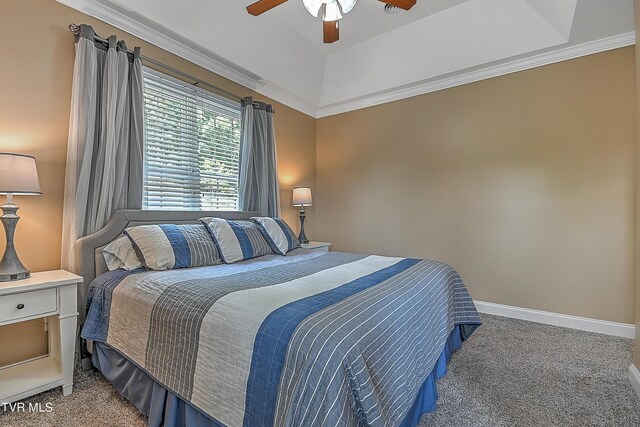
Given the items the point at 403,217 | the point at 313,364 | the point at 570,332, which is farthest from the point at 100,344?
the point at 570,332

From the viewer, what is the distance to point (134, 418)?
1613 millimetres

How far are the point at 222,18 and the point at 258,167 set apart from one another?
151 centimetres

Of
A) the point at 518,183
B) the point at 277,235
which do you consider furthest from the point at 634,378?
the point at 277,235

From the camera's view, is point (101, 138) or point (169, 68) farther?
point (169, 68)

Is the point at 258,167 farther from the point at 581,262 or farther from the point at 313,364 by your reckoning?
the point at 581,262

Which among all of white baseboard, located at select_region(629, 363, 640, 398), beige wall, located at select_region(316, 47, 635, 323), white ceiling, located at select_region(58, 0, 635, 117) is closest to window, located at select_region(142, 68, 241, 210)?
white ceiling, located at select_region(58, 0, 635, 117)

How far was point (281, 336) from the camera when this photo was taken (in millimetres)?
1061

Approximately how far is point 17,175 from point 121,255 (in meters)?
0.72

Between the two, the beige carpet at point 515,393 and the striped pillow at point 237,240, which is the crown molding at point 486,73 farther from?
the beige carpet at point 515,393

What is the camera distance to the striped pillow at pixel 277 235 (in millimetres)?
2861

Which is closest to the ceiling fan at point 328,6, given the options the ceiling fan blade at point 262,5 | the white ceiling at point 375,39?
the ceiling fan blade at point 262,5

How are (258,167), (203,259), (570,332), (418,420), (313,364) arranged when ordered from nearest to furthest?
(313,364) < (418,420) < (203,259) < (570,332) < (258,167)

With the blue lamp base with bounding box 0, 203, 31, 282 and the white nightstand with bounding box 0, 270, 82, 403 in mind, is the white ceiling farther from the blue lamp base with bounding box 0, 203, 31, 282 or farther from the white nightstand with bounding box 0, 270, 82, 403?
the white nightstand with bounding box 0, 270, 82, 403

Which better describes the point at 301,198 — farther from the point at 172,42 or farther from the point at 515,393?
the point at 515,393
